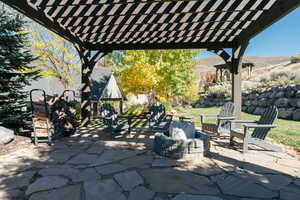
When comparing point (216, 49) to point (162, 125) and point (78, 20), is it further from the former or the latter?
point (78, 20)

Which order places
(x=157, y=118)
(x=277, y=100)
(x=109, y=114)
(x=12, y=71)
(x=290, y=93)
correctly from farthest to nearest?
(x=277, y=100)
(x=290, y=93)
(x=157, y=118)
(x=12, y=71)
(x=109, y=114)

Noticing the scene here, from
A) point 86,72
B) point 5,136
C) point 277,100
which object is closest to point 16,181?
point 5,136

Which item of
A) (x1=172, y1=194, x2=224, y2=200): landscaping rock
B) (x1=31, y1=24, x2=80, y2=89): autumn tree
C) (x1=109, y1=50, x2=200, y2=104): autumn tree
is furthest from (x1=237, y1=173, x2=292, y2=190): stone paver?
(x1=31, y1=24, x2=80, y2=89): autumn tree

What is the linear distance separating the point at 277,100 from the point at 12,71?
12025 millimetres

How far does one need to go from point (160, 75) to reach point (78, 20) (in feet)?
22.0

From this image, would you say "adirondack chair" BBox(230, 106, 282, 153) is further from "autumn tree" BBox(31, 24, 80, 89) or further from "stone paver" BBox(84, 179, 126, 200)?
"autumn tree" BBox(31, 24, 80, 89)

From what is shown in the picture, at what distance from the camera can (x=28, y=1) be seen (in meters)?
3.29

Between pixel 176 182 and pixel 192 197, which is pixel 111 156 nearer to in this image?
pixel 176 182

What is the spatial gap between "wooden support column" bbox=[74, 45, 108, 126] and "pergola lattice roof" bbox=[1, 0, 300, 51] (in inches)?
10.8

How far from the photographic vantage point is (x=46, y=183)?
100 inches

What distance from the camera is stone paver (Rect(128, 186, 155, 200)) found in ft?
7.12

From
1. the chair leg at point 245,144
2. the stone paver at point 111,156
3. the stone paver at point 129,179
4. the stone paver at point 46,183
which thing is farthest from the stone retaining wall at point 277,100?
the stone paver at point 46,183

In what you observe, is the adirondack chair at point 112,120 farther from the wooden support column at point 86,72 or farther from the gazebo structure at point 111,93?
the gazebo structure at point 111,93

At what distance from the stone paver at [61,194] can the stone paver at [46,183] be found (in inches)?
4.7
